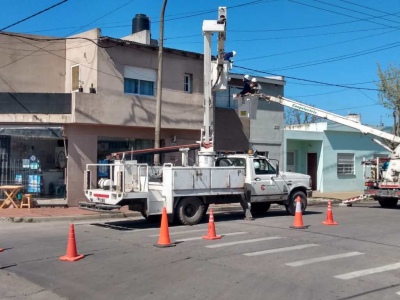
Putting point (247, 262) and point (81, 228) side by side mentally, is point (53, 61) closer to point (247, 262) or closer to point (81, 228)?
point (81, 228)

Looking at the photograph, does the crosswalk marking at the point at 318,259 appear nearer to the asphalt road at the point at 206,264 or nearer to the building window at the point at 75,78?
the asphalt road at the point at 206,264

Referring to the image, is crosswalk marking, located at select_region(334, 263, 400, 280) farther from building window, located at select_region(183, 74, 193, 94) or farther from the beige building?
building window, located at select_region(183, 74, 193, 94)

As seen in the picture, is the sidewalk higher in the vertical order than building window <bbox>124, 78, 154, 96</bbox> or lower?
lower

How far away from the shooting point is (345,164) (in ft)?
100

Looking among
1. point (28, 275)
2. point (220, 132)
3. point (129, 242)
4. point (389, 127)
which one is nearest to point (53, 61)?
point (220, 132)

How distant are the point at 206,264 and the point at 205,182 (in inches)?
229

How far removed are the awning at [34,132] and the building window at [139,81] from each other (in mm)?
3304

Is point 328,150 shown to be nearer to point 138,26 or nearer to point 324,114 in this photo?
point 324,114

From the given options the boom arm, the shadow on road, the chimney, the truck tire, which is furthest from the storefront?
the truck tire

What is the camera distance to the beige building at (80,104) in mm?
19031

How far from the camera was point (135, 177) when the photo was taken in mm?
13719

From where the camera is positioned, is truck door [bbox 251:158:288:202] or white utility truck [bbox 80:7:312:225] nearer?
white utility truck [bbox 80:7:312:225]

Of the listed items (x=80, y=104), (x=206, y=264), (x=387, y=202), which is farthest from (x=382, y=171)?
(x=206, y=264)

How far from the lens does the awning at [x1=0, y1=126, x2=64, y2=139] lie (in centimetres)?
1880
